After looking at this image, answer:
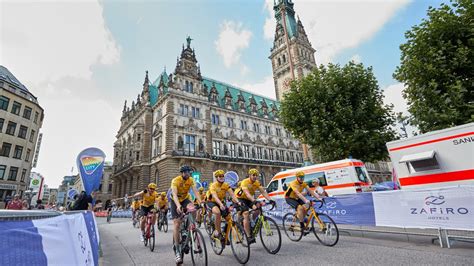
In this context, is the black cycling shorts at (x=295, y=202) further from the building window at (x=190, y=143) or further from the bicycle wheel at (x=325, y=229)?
the building window at (x=190, y=143)

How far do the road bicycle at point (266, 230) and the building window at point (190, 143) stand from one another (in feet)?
94.3

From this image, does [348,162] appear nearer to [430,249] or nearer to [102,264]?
[430,249]

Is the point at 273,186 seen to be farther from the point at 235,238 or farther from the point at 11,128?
the point at 11,128

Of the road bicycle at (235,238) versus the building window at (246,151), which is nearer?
the road bicycle at (235,238)

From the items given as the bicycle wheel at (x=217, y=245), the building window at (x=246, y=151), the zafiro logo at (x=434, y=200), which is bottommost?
the bicycle wheel at (x=217, y=245)

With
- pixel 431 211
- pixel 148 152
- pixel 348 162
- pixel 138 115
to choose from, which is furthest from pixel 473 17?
pixel 138 115

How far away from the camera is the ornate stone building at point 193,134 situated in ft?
112

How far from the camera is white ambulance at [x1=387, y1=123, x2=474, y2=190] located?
30.2 ft

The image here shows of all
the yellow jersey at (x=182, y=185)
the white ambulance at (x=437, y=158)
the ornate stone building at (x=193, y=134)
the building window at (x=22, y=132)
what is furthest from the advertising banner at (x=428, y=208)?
the building window at (x=22, y=132)

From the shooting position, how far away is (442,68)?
38.8 ft

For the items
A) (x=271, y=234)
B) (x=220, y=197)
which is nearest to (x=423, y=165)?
(x=271, y=234)

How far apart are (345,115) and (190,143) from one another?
76.7 feet

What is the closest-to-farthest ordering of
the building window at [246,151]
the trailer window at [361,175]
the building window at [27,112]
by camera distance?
the trailer window at [361,175] < the building window at [27,112] < the building window at [246,151]

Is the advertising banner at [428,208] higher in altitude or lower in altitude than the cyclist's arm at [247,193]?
lower
